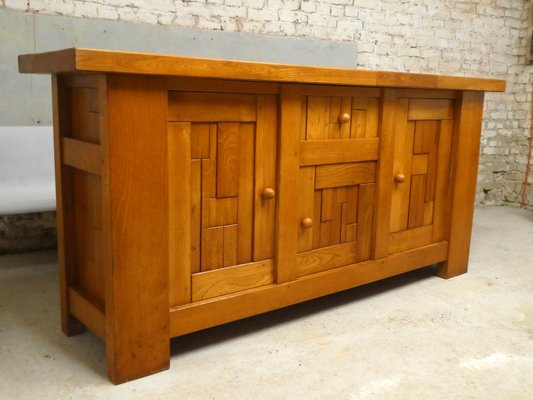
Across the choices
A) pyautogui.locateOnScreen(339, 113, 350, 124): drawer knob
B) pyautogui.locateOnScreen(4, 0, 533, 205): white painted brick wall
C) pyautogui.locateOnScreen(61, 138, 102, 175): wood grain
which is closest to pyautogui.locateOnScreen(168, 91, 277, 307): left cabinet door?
pyautogui.locateOnScreen(61, 138, 102, 175): wood grain

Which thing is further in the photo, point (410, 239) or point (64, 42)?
point (64, 42)

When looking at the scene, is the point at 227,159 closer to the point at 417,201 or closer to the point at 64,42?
the point at 417,201

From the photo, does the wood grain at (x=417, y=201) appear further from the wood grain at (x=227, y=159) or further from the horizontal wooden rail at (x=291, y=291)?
the wood grain at (x=227, y=159)

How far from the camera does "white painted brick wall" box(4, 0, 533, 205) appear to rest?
375 centimetres

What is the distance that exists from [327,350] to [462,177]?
131cm

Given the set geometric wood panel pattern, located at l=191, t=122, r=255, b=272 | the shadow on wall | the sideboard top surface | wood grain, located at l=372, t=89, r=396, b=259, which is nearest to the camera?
the sideboard top surface

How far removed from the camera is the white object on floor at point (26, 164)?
9.78 ft

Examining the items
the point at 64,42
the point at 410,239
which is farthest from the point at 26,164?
the point at 410,239

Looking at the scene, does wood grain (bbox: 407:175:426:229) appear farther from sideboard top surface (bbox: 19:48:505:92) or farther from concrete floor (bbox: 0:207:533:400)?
sideboard top surface (bbox: 19:48:505:92)

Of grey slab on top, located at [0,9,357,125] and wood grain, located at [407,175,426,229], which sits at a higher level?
grey slab on top, located at [0,9,357,125]

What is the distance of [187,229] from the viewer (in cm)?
192

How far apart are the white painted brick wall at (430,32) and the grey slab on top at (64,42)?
0.09 meters

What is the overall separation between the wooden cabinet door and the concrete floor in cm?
27

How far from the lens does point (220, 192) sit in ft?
6.54
